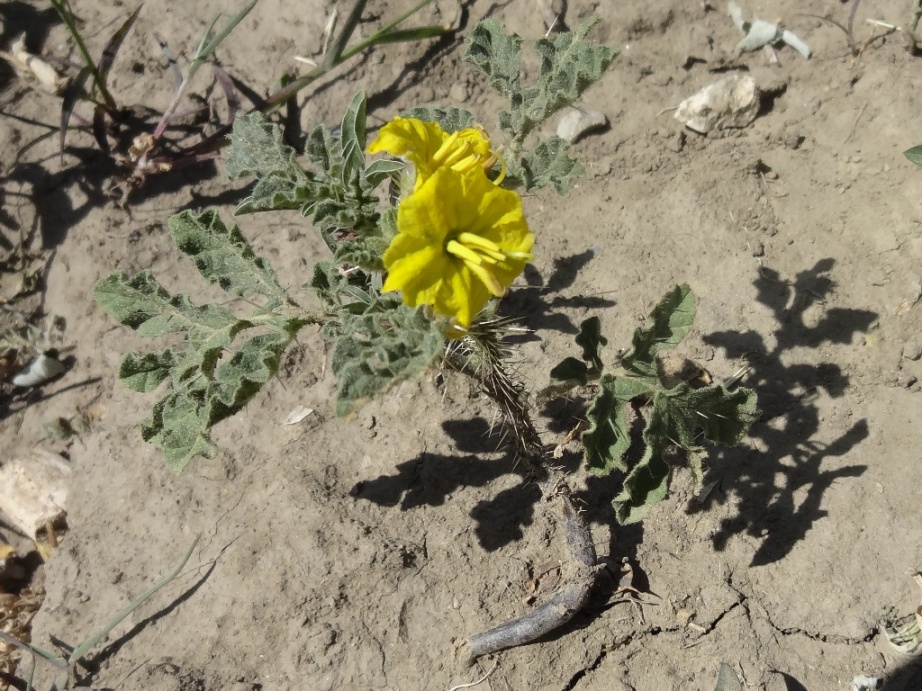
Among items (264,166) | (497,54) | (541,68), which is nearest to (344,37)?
(497,54)

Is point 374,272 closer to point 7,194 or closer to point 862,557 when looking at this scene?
point 862,557

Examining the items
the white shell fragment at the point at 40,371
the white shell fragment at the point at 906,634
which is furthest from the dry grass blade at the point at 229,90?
the white shell fragment at the point at 906,634

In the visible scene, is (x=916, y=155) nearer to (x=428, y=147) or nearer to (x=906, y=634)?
(x=906, y=634)

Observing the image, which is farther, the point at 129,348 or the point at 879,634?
the point at 129,348

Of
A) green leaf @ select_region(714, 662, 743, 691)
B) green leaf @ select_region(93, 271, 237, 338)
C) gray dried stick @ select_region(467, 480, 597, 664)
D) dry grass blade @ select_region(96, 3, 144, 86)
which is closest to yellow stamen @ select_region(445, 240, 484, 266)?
green leaf @ select_region(93, 271, 237, 338)

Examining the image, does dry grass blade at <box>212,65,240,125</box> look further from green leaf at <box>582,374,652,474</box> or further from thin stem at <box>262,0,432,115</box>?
green leaf at <box>582,374,652,474</box>

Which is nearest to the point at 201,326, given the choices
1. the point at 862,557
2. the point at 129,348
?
the point at 129,348
